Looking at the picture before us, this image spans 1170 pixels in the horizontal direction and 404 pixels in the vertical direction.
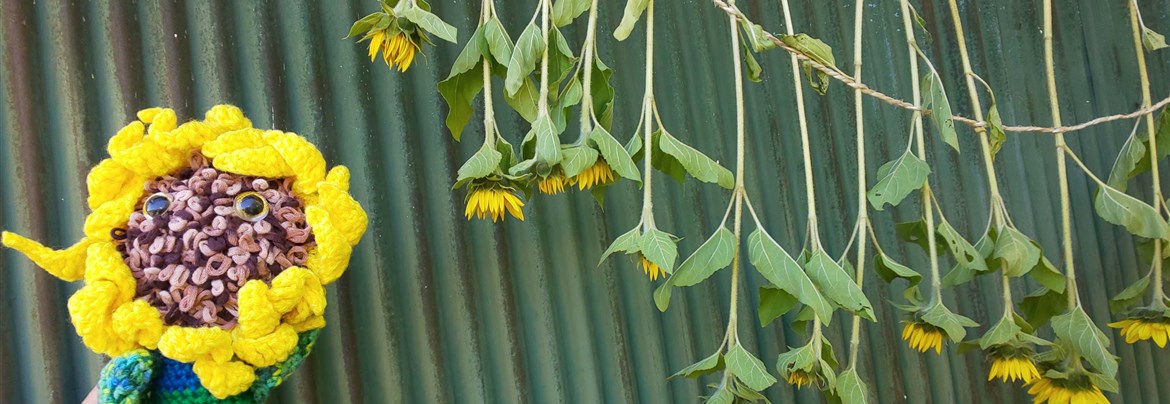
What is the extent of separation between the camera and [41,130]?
0.88 meters

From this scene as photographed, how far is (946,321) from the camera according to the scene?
33.4 inches

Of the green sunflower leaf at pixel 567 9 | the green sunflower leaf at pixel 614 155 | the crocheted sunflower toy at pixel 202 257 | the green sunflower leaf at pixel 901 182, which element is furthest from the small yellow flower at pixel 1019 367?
the crocheted sunflower toy at pixel 202 257

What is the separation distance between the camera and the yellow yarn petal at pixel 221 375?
2.17 ft

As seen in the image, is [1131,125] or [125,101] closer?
[125,101]

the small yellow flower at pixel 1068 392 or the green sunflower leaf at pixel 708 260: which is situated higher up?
the green sunflower leaf at pixel 708 260

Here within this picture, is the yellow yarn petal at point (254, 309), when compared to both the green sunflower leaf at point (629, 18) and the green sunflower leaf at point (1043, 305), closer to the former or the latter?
the green sunflower leaf at point (629, 18)

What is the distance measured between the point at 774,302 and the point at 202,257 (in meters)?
0.51

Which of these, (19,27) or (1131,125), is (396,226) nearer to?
(19,27)

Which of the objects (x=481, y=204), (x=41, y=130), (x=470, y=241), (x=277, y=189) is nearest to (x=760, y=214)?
(x=470, y=241)

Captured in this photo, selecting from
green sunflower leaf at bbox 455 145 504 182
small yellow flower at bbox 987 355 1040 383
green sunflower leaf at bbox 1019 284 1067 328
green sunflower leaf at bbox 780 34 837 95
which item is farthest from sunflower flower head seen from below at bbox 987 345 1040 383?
green sunflower leaf at bbox 455 145 504 182

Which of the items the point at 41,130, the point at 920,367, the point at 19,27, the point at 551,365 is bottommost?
the point at 920,367

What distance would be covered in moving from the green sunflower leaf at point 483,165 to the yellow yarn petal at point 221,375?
9.3 inches

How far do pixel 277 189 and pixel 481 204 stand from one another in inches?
6.9

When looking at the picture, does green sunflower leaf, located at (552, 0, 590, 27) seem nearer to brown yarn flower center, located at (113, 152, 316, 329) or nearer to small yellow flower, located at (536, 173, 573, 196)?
small yellow flower, located at (536, 173, 573, 196)
